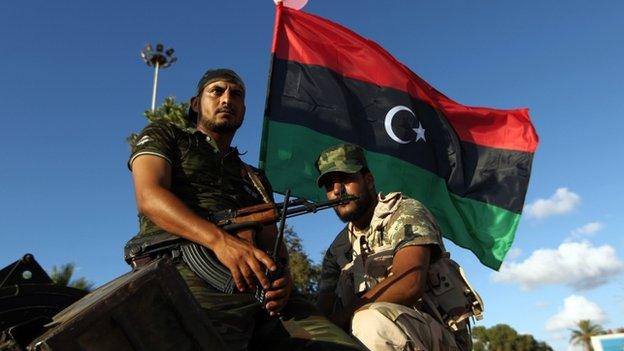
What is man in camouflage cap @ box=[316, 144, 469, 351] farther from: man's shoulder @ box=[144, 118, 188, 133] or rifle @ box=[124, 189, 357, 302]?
man's shoulder @ box=[144, 118, 188, 133]

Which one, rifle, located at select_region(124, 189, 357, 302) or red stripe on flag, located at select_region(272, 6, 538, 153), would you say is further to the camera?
red stripe on flag, located at select_region(272, 6, 538, 153)

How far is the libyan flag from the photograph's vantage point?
6785mm

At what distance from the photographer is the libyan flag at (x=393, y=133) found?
267 inches

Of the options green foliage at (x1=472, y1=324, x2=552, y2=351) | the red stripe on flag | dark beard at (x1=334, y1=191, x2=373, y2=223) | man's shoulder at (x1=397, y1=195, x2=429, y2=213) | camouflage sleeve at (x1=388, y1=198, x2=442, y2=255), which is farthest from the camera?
A: green foliage at (x1=472, y1=324, x2=552, y2=351)

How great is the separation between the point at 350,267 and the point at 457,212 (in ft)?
Answer: 14.6

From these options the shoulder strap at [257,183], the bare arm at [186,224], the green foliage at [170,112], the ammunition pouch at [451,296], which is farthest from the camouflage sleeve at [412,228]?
the green foliage at [170,112]

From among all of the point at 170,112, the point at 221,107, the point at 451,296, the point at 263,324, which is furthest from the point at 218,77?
the point at 170,112

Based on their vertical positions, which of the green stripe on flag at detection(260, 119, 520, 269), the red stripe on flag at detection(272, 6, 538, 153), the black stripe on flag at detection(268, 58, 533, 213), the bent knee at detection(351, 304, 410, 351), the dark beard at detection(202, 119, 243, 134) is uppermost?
the red stripe on flag at detection(272, 6, 538, 153)

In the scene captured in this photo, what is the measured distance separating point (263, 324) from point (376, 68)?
233 inches

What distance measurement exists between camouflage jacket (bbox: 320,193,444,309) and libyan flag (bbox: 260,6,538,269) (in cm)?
239

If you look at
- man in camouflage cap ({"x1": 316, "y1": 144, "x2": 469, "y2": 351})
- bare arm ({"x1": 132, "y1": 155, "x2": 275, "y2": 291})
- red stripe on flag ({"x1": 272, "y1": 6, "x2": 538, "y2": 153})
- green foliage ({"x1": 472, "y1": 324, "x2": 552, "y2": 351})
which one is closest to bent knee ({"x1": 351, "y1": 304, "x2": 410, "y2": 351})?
man in camouflage cap ({"x1": 316, "y1": 144, "x2": 469, "y2": 351})

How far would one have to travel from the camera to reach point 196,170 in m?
2.85

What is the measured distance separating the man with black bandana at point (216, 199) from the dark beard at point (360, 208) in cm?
105

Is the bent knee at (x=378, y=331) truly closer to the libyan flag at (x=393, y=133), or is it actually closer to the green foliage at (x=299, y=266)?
the libyan flag at (x=393, y=133)
